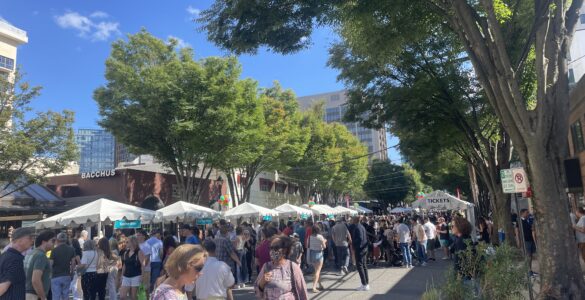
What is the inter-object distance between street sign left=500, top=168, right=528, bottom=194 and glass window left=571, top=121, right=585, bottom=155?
1114cm

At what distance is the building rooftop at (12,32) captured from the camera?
42969mm

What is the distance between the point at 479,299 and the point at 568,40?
4587mm

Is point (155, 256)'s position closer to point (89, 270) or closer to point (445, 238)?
point (89, 270)

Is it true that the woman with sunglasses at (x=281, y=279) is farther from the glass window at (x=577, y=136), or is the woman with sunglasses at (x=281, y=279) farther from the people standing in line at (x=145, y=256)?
the glass window at (x=577, y=136)

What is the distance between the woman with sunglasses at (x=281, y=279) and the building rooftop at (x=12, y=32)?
49.0m

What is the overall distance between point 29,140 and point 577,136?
2469cm

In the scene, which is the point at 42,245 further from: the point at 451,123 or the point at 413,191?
the point at 413,191

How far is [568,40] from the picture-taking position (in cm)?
721

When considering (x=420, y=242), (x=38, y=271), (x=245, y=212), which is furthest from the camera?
(x=245, y=212)

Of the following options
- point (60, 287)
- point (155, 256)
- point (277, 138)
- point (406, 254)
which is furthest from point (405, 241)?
point (277, 138)

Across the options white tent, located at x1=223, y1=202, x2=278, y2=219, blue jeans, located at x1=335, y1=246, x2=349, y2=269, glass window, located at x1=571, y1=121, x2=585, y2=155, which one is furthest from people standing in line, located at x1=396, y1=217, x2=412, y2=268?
glass window, located at x1=571, y1=121, x2=585, y2=155

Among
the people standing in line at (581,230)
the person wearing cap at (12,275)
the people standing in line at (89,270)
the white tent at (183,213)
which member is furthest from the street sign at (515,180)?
the white tent at (183,213)

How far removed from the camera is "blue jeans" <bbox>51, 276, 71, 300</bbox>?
8.05 metres

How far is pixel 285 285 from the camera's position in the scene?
459 centimetres
